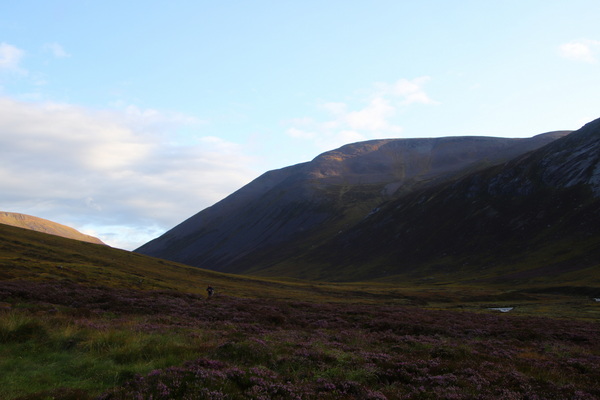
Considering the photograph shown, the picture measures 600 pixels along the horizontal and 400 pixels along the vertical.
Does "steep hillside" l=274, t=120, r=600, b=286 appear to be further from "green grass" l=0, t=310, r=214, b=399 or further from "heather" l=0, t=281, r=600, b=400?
"green grass" l=0, t=310, r=214, b=399

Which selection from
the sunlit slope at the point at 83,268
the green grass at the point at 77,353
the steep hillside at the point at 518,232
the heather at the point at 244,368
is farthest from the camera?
the steep hillside at the point at 518,232

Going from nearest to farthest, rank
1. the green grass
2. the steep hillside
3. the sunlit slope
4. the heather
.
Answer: the heather → the green grass → the sunlit slope → the steep hillside

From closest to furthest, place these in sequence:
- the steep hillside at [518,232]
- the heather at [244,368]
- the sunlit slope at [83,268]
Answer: the heather at [244,368] → the sunlit slope at [83,268] → the steep hillside at [518,232]

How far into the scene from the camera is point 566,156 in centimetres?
17900

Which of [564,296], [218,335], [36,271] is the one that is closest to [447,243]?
[564,296]

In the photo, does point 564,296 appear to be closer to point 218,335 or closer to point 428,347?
point 428,347

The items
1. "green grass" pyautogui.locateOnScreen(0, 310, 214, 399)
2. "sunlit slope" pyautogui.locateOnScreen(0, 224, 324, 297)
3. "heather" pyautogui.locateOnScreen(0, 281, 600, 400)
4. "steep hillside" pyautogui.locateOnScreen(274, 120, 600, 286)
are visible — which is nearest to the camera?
"heather" pyautogui.locateOnScreen(0, 281, 600, 400)

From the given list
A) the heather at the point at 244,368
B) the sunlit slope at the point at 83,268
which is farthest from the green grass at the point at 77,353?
the sunlit slope at the point at 83,268

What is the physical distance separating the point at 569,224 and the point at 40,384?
168888mm

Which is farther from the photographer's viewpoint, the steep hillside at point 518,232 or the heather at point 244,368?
the steep hillside at point 518,232

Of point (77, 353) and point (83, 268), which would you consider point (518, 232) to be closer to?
point (83, 268)

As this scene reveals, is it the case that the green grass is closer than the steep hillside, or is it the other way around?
the green grass

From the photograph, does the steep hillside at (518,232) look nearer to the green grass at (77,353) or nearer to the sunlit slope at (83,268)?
the sunlit slope at (83,268)

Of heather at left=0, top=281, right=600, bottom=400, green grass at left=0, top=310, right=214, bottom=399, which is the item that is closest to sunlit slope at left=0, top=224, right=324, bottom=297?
green grass at left=0, top=310, right=214, bottom=399
